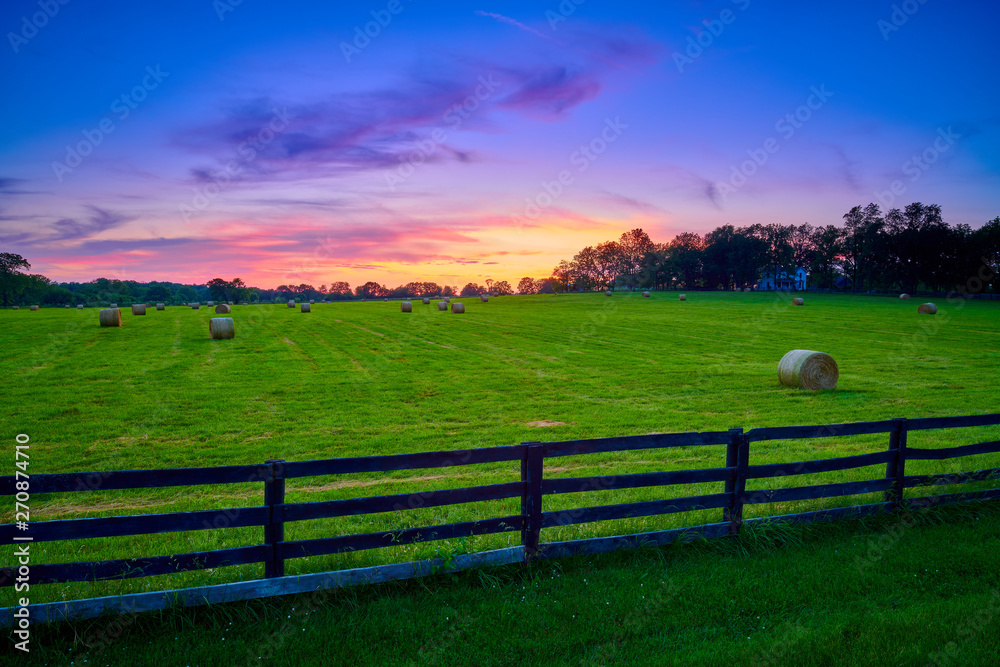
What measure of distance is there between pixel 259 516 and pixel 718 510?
258 inches

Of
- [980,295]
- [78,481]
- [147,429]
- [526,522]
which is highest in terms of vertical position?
[980,295]

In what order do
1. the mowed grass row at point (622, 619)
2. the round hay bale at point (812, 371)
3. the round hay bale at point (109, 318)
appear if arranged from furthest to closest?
the round hay bale at point (109, 318), the round hay bale at point (812, 371), the mowed grass row at point (622, 619)

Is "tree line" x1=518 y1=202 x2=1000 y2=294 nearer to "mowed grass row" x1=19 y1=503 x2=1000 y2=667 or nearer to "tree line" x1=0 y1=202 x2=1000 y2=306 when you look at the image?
"tree line" x1=0 y1=202 x2=1000 y2=306

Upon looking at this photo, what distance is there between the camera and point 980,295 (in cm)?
7256

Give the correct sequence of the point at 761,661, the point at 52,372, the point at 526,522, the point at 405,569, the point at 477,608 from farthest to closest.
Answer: the point at 52,372 < the point at 526,522 < the point at 405,569 < the point at 477,608 < the point at 761,661

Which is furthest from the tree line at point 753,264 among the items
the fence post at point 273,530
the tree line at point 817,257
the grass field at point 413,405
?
the fence post at point 273,530

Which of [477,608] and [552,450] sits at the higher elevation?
[552,450]

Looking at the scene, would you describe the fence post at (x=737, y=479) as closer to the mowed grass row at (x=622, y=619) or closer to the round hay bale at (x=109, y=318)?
the mowed grass row at (x=622, y=619)

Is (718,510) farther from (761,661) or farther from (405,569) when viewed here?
(405,569)

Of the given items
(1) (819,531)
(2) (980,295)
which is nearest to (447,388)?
(1) (819,531)

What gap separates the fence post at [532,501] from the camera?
252 inches

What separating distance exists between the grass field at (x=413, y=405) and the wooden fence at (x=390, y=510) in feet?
1.73

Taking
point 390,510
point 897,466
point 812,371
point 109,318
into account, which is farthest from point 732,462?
point 109,318

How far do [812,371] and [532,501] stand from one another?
56.0ft
